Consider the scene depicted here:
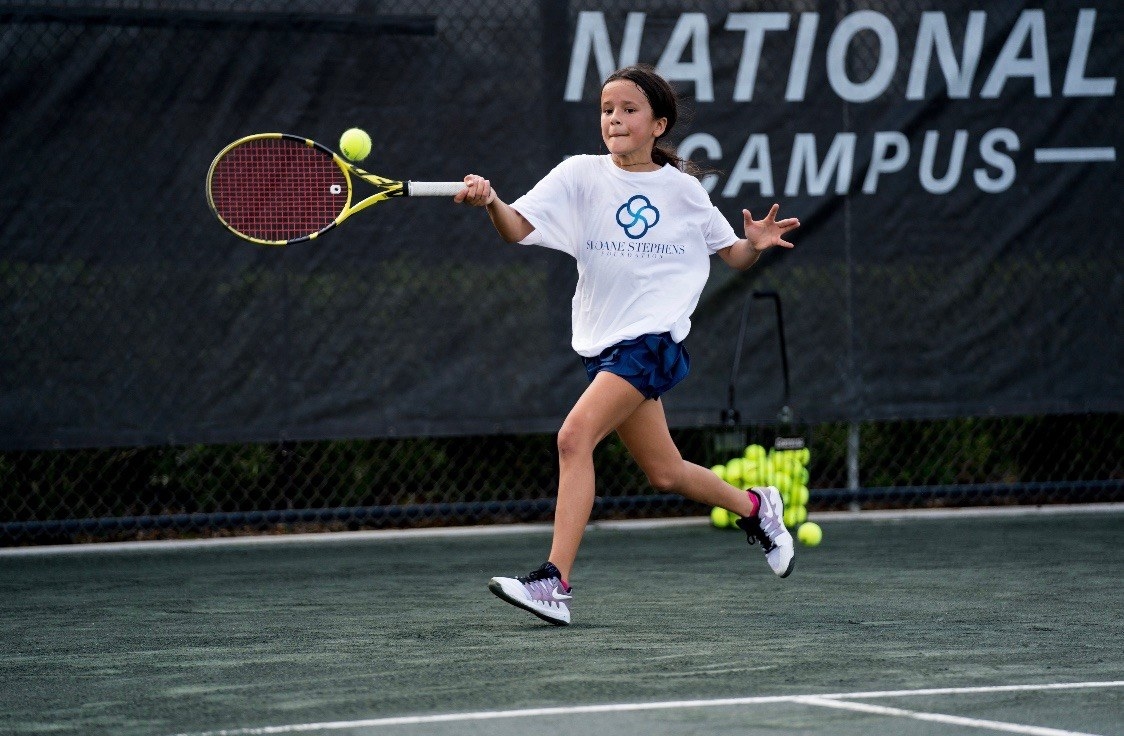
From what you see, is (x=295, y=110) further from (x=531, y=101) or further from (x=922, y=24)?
(x=922, y=24)

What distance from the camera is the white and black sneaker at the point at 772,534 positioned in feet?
17.0

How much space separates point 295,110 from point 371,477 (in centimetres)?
158

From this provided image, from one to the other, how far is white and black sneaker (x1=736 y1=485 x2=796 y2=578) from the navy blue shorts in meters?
0.62

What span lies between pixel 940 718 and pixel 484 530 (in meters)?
4.04

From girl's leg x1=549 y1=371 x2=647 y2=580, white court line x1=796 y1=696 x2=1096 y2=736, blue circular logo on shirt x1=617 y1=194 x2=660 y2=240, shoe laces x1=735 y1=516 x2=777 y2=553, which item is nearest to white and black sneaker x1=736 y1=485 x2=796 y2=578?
shoe laces x1=735 y1=516 x2=777 y2=553

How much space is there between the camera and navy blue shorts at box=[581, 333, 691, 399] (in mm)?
4695

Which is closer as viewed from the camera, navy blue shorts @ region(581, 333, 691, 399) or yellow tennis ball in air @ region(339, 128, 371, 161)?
navy blue shorts @ region(581, 333, 691, 399)

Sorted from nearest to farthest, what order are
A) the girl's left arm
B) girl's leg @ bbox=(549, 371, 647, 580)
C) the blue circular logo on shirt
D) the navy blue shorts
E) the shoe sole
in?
1. the shoe sole
2. girl's leg @ bbox=(549, 371, 647, 580)
3. the navy blue shorts
4. the blue circular logo on shirt
5. the girl's left arm

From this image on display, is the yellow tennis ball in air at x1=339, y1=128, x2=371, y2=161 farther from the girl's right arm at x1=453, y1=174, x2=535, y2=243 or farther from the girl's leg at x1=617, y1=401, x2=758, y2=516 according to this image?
the girl's leg at x1=617, y1=401, x2=758, y2=516

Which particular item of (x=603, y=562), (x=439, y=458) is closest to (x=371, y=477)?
(x=439, y=458)

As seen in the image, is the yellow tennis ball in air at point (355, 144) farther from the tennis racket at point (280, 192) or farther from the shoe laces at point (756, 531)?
the shoe laces at point (756, 531)

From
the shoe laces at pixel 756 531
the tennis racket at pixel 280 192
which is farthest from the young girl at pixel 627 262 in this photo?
the tennis racket at pixel 280 192

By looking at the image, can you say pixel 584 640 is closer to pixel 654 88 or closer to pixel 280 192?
pixel 654 88

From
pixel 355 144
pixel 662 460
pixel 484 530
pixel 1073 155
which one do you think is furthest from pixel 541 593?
pixel 1073 155
